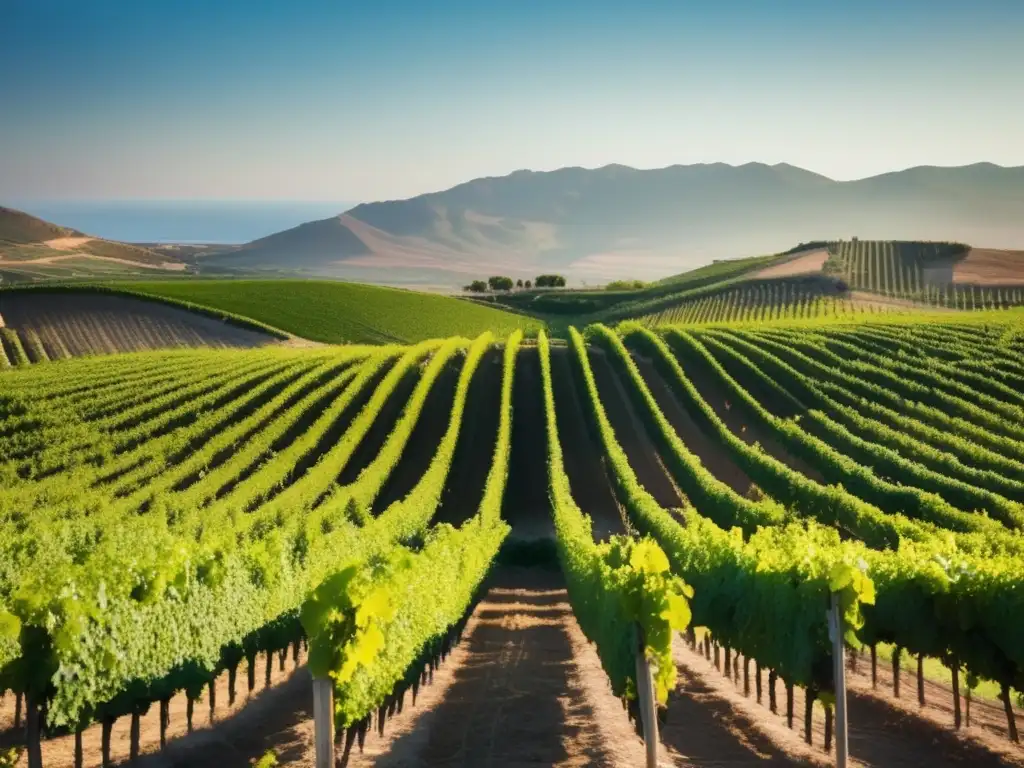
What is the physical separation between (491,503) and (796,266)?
64.4 meters

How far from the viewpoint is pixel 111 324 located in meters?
63.4

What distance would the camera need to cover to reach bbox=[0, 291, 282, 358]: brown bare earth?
60.4m

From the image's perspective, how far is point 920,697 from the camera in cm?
1599

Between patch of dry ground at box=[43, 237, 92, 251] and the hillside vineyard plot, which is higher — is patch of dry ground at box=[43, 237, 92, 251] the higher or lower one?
the higher one

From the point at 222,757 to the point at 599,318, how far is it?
75.3 meters

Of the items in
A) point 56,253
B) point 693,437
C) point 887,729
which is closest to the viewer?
point 887,729

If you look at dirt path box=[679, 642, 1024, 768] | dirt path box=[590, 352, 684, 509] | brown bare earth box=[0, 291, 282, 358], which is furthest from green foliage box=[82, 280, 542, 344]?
dirt path box=[679, 642, 1024, 768]

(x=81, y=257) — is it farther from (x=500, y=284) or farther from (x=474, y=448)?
(x=474, y=448)

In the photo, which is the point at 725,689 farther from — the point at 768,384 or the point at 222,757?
the point at 768,384

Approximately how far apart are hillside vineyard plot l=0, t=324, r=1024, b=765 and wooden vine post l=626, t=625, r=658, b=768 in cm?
10

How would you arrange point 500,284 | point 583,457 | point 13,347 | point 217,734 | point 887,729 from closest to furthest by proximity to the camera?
point 887,729 < point 217,734 < point 583,457 < point 13,347 < point 500,284

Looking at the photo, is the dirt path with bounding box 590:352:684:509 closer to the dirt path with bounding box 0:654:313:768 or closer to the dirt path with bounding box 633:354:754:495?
the dirt path with bounding box 633:354:754:495

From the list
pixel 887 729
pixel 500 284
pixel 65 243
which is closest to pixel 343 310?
pixel 500 284

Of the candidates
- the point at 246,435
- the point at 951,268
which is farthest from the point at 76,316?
the point at 951,268
